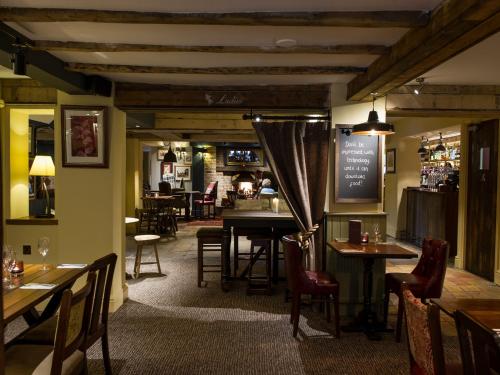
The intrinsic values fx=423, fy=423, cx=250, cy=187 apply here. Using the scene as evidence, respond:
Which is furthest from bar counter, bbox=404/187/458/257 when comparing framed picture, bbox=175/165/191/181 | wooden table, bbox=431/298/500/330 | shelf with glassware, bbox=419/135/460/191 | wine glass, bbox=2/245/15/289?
framed picture, bbox=175/165/191/181

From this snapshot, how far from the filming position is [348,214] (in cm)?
442

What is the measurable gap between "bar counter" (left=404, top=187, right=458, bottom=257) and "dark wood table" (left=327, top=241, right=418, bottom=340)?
341 centimetres

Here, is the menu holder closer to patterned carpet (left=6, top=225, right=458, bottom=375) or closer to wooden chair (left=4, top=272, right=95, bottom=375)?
patterned carpet (left=6, top=225, right=458, bottom=375)

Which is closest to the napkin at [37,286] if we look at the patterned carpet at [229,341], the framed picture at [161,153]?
the patterned carpet at [229,341]

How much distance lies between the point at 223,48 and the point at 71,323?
2.15m

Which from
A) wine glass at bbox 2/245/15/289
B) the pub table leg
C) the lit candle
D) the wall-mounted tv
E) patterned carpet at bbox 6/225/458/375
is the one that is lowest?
patterned carpet at bbox 6/225/458/375

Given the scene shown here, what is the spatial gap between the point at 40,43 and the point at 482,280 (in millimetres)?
5991

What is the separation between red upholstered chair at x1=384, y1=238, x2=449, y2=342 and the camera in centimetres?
375

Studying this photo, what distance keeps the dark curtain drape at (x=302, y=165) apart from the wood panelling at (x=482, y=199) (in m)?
2.85

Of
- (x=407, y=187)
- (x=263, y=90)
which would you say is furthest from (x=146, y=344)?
(x=407, y=187)

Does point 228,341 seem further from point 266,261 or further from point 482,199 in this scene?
point 482,199

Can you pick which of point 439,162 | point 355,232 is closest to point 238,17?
point 355,232

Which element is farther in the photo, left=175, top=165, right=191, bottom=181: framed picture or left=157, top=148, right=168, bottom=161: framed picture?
left=157, top=148, right=168, bottom=161: framed picture

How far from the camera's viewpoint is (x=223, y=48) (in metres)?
3.20
